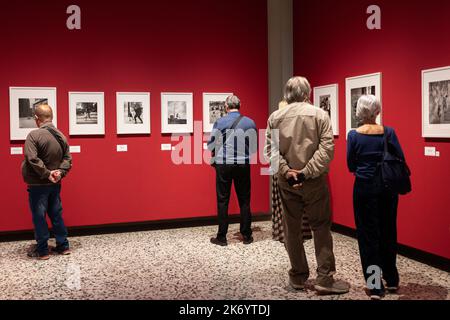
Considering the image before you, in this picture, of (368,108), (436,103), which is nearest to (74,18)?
(368,108)

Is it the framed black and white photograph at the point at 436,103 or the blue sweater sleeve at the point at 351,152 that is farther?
the framed black and white photograph at the point at 436,103

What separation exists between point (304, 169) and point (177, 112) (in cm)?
360

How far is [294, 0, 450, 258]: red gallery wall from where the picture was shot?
195 inches

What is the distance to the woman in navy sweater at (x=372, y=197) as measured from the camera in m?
3.95

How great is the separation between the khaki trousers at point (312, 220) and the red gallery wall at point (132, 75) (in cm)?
332

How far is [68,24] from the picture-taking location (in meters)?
6.63

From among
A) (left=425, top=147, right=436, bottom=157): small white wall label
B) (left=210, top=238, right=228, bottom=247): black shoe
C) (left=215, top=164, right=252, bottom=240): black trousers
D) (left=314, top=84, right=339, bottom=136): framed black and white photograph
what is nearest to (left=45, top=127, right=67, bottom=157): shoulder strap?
(left=215, top=164, right=252, bottom=240): black trousers

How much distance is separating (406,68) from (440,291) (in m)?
2.44

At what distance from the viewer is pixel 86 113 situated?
6.77m

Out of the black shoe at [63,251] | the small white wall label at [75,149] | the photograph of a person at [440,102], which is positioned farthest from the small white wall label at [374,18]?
the black shoe at [63,251]

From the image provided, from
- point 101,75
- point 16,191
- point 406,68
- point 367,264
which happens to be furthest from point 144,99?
point 367,264

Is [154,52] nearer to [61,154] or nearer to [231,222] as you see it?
[61,154]

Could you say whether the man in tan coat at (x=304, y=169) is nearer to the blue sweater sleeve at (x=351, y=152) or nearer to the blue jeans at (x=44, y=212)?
the blue sweater sleeve at (x=351, y=152)

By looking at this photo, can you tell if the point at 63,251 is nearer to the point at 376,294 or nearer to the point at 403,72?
the point at 376,294
